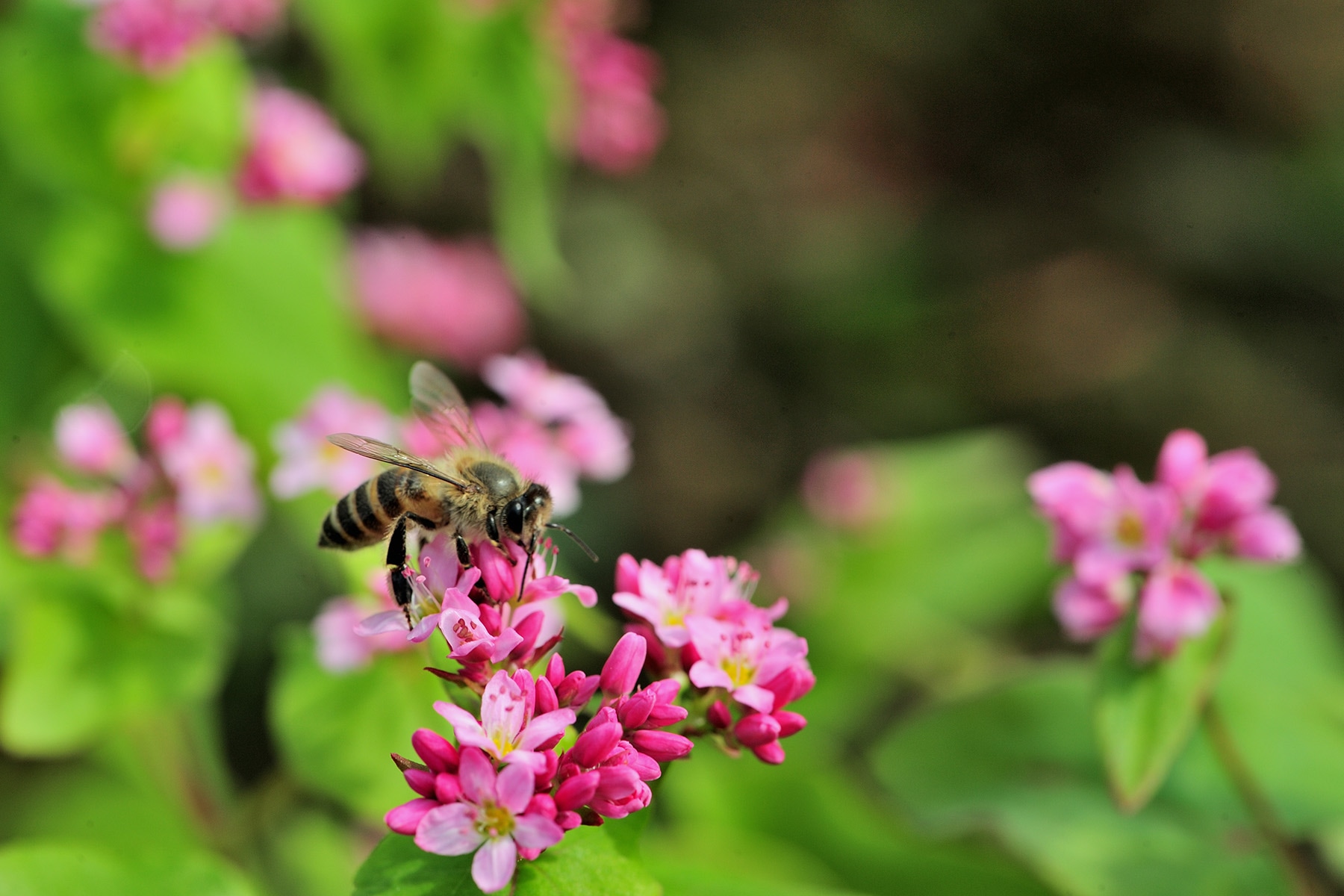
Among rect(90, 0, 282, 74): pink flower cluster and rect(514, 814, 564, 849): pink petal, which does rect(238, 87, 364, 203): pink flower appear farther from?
rect(514, 814, 564, 849): pink petal

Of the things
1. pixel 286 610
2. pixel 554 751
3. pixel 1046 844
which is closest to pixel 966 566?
pixel 1046 844

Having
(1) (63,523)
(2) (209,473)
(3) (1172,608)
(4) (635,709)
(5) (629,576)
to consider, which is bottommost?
(4) (635,709)

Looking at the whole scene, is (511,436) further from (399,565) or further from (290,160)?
(290,160)

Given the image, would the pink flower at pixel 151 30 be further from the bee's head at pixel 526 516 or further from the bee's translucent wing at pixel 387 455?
the bee's head at pixel 526 516

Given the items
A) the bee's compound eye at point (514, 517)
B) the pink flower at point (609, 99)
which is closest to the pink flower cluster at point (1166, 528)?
the bee's compound eye at point (514, 517)

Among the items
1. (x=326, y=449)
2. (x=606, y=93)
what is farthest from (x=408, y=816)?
(x=606, y=93)
